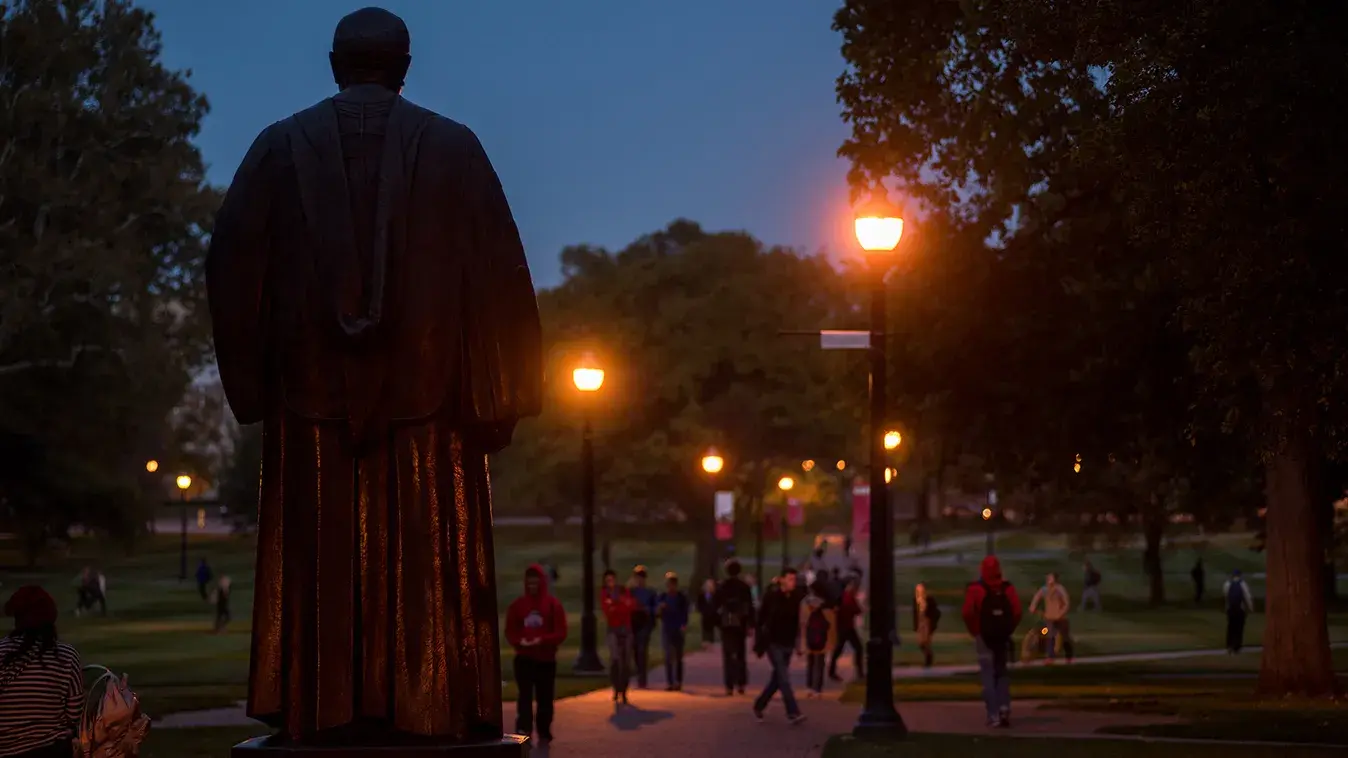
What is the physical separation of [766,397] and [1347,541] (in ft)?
90.5

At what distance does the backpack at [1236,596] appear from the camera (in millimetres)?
42844

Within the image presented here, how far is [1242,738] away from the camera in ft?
68.1

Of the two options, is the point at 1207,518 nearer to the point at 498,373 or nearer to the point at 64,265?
the point at 64,265

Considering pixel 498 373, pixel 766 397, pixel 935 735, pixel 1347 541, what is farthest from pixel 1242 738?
pixel 766 397

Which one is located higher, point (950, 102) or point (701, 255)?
point (701, 255)

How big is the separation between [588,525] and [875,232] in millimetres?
15212

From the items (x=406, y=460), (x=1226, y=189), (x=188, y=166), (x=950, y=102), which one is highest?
(x=188, y=166)

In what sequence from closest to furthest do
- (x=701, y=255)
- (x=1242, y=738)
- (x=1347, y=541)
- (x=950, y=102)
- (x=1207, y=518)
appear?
(x=1242, y=738) → (x=950, y=102) → (x=1347, y=541) → (x=1207, y=518) → (x=701, y=255)

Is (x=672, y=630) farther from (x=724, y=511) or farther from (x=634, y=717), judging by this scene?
Answer: (x=724, y=511)

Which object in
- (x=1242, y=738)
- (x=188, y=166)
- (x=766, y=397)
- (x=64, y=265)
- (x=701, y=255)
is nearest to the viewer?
(x=1242, y=738)

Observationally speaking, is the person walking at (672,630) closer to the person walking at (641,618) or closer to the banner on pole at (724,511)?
the person walking at (641,618)

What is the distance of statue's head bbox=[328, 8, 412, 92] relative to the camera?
659 centimetres

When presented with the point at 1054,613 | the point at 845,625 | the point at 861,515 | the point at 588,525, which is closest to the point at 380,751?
the point at 861,515

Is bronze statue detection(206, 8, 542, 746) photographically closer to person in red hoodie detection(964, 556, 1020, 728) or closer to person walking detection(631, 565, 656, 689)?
person in red hoodie detection(964, 556, 1020, 728)
